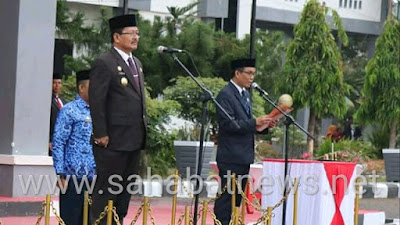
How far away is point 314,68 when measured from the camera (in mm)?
21047

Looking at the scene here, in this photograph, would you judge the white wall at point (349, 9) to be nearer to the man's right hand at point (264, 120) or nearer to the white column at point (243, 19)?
the white column at point (243, 19)

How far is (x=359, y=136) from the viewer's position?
Result: 30.2 metres

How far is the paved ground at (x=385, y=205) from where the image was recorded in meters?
16.6

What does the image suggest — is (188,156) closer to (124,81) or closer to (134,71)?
(134,71)

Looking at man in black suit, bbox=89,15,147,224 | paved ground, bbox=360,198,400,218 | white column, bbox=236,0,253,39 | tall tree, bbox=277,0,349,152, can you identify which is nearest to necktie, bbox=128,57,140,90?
man in black suit, bbox=89,15,147,224

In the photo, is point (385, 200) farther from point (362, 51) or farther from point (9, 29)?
point (362, 51)

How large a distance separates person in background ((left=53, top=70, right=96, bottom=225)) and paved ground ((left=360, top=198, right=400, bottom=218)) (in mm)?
8025

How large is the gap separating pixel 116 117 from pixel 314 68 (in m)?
13.2

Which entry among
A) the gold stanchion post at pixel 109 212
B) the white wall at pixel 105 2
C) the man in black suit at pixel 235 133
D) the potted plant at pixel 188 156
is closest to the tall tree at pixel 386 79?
the potted plant at pixel 188 156

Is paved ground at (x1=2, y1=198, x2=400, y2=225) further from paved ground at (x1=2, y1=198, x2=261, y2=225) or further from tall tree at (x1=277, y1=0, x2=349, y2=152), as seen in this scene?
tall tree at (x1=277, y1=0, x2=349, y2=152)

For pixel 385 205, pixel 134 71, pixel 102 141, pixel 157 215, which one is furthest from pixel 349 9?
pixel 102 141

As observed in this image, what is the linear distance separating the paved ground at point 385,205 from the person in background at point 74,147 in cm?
803

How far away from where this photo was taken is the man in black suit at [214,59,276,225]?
1024 cm

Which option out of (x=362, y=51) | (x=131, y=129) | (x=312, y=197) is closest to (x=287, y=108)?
(x=312, y=197)
